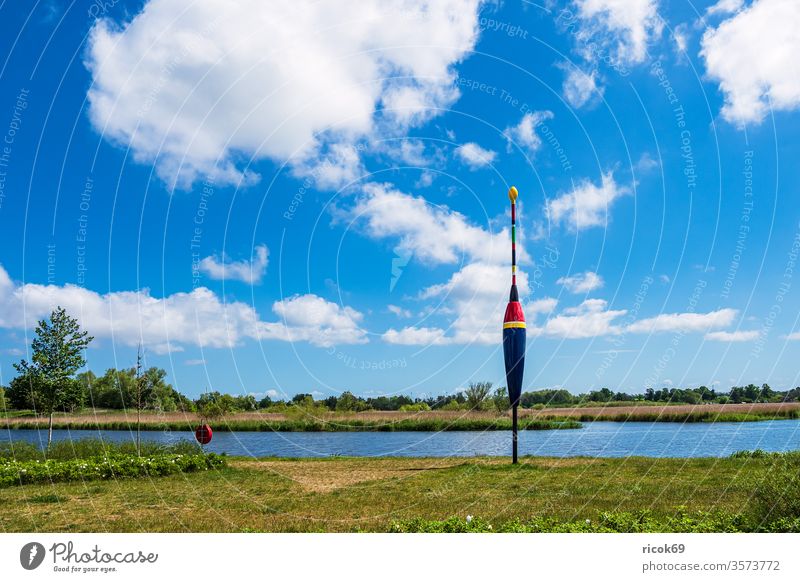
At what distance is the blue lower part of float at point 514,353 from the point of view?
55.1ft

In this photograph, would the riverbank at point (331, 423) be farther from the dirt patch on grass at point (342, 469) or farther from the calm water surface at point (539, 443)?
the dirt patch on grass at point (342, 469)

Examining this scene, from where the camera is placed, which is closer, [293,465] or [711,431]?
[293,465]

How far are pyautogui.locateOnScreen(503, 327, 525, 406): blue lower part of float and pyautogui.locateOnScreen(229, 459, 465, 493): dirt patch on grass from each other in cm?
369

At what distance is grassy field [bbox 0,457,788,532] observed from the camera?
10.1 m

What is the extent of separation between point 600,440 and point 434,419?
43.4 feet

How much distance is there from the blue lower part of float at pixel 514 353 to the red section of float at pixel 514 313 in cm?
29

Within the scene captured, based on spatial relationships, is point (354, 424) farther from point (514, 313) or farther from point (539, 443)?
point (514, 313)

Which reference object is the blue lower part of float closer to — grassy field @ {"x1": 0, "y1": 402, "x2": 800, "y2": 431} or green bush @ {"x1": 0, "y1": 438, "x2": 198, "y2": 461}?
green bush @ {"x1": 0, "y1": 438, "x2": 198, "y2": 461}

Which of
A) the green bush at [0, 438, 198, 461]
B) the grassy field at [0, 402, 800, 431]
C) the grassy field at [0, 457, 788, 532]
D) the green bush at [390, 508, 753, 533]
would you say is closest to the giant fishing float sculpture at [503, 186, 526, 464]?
the grassy field at [0, 457, 788, 532]

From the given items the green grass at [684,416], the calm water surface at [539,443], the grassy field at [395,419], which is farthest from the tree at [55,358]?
the green grass at [684,416]

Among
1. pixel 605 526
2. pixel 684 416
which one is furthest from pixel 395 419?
pixel 605 526
